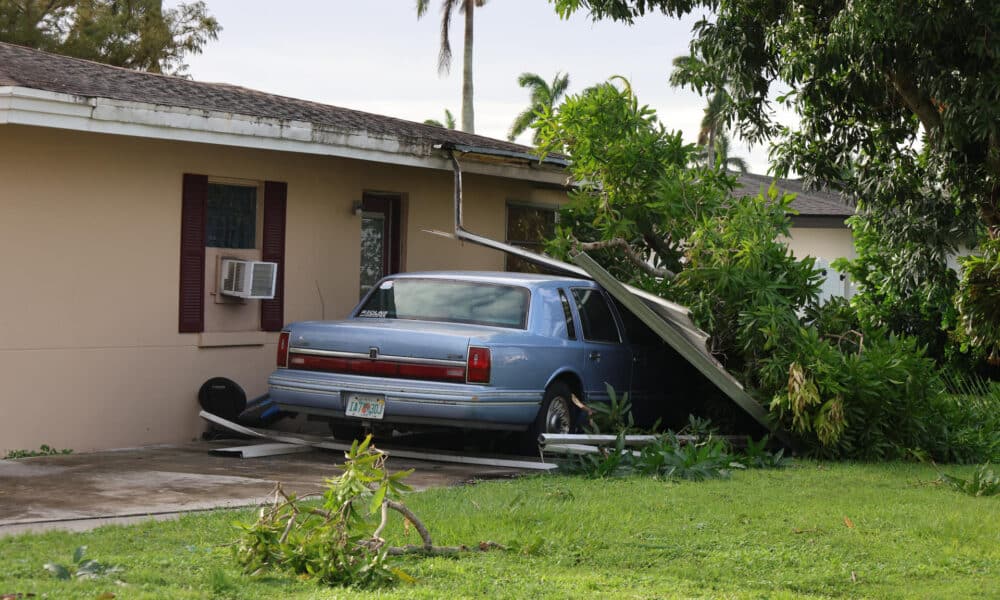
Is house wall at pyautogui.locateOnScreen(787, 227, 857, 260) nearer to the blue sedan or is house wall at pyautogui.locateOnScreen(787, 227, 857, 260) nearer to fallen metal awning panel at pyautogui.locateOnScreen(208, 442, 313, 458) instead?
the blue sedan

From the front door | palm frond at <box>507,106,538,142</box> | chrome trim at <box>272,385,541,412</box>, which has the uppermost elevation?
palm frond at <box>507,106,538,142</box>

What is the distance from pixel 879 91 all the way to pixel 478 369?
7436mm

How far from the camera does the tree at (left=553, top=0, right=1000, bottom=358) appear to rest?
12.4 m

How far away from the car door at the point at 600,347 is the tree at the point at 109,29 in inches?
1147

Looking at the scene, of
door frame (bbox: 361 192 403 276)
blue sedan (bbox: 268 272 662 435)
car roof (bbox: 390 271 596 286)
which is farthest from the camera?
door frame (bbox: 361 192 403 276)

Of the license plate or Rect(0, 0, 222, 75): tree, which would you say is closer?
the license plate

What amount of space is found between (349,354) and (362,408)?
1.52 ft

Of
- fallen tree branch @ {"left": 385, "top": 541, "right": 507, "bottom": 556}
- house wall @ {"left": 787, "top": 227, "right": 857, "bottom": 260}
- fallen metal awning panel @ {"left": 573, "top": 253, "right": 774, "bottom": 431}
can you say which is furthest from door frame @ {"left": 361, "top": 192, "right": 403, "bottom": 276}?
house wall @ {"left": 787, "top": 227, "right": 857, "bottom": 260}

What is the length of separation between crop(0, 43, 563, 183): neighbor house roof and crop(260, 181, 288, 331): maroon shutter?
0.81 metres

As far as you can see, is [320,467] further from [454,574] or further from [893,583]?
[893,583]

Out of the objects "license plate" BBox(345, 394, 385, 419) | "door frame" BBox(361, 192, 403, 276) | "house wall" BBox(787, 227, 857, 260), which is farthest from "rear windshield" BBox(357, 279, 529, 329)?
"house wall" BBox(787, 227, 857, 260)

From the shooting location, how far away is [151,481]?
29.6 ft

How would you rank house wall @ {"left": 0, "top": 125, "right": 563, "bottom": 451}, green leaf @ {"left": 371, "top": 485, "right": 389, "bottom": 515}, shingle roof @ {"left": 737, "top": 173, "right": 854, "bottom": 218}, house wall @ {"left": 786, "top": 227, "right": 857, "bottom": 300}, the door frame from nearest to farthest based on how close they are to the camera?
1. green leaf @ {"left": 371, "top": 485, "right": 389, "bottom": 515}
2. house wall @ {"left": 0, "top": 125, "right": 563, "bottom": 451}
3. the door frame
4. shingle roof @ {"left": 737, "top": 173, "right": 854, "bottom": 218}
5. house wall @ {"left": 786, "top": 227, "right": 857, "bottom": 300}

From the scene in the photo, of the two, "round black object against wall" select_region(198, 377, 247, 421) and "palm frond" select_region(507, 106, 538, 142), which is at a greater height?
"palm frond" select_region(507, 106, 538, 142)
